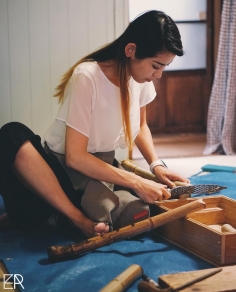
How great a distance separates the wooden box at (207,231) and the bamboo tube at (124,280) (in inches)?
10.0

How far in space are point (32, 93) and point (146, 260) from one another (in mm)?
1688

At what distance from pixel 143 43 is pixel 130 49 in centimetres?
6

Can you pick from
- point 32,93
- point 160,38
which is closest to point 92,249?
point 160,38

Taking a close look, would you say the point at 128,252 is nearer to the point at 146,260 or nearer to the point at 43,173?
the point at 146,260

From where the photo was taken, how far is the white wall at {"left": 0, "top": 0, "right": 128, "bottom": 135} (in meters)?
3.02

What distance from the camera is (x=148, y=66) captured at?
5.84 ft

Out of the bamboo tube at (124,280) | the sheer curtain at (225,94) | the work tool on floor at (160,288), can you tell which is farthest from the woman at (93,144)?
the sheer curtain at (225,94)

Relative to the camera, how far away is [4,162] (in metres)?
1.79

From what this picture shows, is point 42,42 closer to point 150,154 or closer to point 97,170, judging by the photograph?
point 150,154

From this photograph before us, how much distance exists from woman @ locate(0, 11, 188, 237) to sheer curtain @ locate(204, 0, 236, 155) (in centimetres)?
206

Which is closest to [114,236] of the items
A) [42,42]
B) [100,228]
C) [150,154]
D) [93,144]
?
[100,228]

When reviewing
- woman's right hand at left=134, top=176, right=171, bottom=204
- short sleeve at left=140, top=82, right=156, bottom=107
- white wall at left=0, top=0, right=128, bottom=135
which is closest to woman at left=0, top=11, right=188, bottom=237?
woman's right hand at left=134, top=176, right=171, bottom=204

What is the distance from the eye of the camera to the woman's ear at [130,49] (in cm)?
177

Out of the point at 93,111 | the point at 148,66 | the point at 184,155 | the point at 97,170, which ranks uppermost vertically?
the point at 148,66
